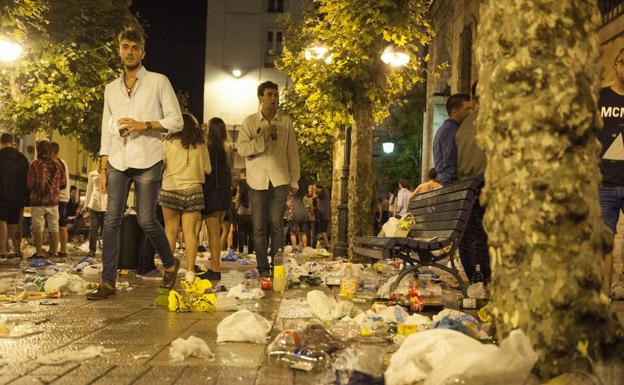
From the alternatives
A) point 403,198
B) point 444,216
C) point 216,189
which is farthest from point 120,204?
point 403,198

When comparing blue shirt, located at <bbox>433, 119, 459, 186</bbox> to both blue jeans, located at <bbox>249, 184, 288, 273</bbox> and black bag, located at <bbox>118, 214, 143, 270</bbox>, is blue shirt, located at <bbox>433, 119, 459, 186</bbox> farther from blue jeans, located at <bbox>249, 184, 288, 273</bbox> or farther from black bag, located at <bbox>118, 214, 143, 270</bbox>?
black bag, located at <bbox>118, 214, 143, 270</bbox>

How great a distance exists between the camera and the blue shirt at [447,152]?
29.7ft

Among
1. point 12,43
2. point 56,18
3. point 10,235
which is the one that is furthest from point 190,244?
point 56,18

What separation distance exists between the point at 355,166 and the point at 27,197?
21.1 feet

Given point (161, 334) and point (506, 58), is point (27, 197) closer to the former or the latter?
point (161, 334)

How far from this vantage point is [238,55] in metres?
50.9

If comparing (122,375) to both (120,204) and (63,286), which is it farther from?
(63,286)

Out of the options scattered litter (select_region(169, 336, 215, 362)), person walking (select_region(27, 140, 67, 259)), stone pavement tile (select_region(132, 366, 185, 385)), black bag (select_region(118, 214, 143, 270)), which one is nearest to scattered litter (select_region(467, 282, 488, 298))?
scattered litter (select_region(169, 336, 215, 362))

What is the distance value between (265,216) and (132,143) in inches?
106

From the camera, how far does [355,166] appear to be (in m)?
16.3

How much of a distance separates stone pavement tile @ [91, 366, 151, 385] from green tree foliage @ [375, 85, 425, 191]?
50.8 meters

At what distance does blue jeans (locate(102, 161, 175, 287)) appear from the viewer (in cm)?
749

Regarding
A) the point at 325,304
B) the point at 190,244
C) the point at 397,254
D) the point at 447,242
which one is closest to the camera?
the point at 325,304

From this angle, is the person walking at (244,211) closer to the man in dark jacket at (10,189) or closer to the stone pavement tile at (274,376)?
the man in dark jacket at (10,189)
